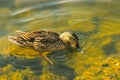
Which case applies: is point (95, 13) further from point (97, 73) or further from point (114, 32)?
point (97, 73)

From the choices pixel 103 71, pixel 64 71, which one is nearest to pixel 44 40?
pixel 64 71

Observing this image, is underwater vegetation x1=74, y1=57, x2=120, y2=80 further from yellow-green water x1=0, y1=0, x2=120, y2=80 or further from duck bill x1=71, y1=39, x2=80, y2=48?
duck bill x1=71, y1=39, x2=80, y2=48

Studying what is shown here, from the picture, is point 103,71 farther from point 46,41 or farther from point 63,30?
point 63,30

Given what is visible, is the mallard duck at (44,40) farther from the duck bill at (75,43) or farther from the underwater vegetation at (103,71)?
the underwater vegetation at (103,71)

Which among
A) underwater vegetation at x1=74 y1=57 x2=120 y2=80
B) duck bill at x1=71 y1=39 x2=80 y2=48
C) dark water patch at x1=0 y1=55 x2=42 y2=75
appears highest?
duck bill at x1=71 y1=39 x2=80 y2=48

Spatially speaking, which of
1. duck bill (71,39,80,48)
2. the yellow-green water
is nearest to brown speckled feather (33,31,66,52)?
the yellow-green water

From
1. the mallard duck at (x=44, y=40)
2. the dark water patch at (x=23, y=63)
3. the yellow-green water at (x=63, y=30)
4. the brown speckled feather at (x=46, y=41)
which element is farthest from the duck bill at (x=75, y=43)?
the dark water patch at (x=23, y=63)
